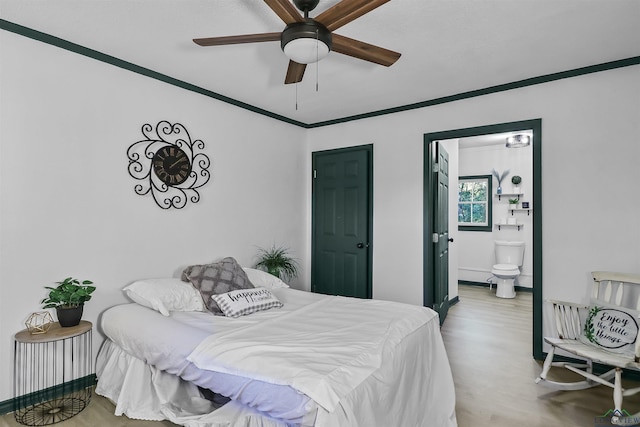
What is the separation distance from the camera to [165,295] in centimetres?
268

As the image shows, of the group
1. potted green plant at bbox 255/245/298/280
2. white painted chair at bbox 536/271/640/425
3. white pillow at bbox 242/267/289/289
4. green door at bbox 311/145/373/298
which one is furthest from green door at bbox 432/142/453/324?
white pillow at bbox 242/267/289/289

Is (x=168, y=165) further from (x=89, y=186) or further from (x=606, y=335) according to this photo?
(x=606, y=335)

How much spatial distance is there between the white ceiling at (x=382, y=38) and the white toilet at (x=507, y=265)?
127 inches

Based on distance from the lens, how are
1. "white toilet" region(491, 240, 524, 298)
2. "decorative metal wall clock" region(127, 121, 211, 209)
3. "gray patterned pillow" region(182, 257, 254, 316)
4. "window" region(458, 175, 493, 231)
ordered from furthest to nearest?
1. "window" region(458, 175, 493, 231)
2. "white toilet" region(491, 240, 524, 298)
3. "decorative metal wall clock" region(127, 121, 211, 209)
4. "gray patterned pillow" region(182, 257, 254, 316)

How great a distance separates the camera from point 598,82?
9.91ft

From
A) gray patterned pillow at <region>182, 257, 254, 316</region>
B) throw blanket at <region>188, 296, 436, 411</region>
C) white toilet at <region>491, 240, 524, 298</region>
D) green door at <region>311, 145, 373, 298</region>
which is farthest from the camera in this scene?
white toilet at <region>491, 240, 524, 298</region>

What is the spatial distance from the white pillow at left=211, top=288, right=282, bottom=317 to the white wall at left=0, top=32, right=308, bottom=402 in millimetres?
882

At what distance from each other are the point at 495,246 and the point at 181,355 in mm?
5559

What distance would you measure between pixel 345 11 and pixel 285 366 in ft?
5.65

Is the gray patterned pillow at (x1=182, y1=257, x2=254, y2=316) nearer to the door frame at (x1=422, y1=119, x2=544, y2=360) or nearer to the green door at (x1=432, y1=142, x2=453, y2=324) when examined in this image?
the door frame at (x1=422, y1=119, x2=544, y2=360)

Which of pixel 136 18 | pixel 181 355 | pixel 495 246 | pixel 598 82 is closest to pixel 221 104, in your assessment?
pixel 136 18

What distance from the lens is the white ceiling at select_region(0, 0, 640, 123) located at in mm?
2203

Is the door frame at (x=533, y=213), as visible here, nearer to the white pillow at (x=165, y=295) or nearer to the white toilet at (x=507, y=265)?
the white toilet at (x=507, y=265)

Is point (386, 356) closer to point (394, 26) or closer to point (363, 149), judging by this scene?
point (394, 26)
